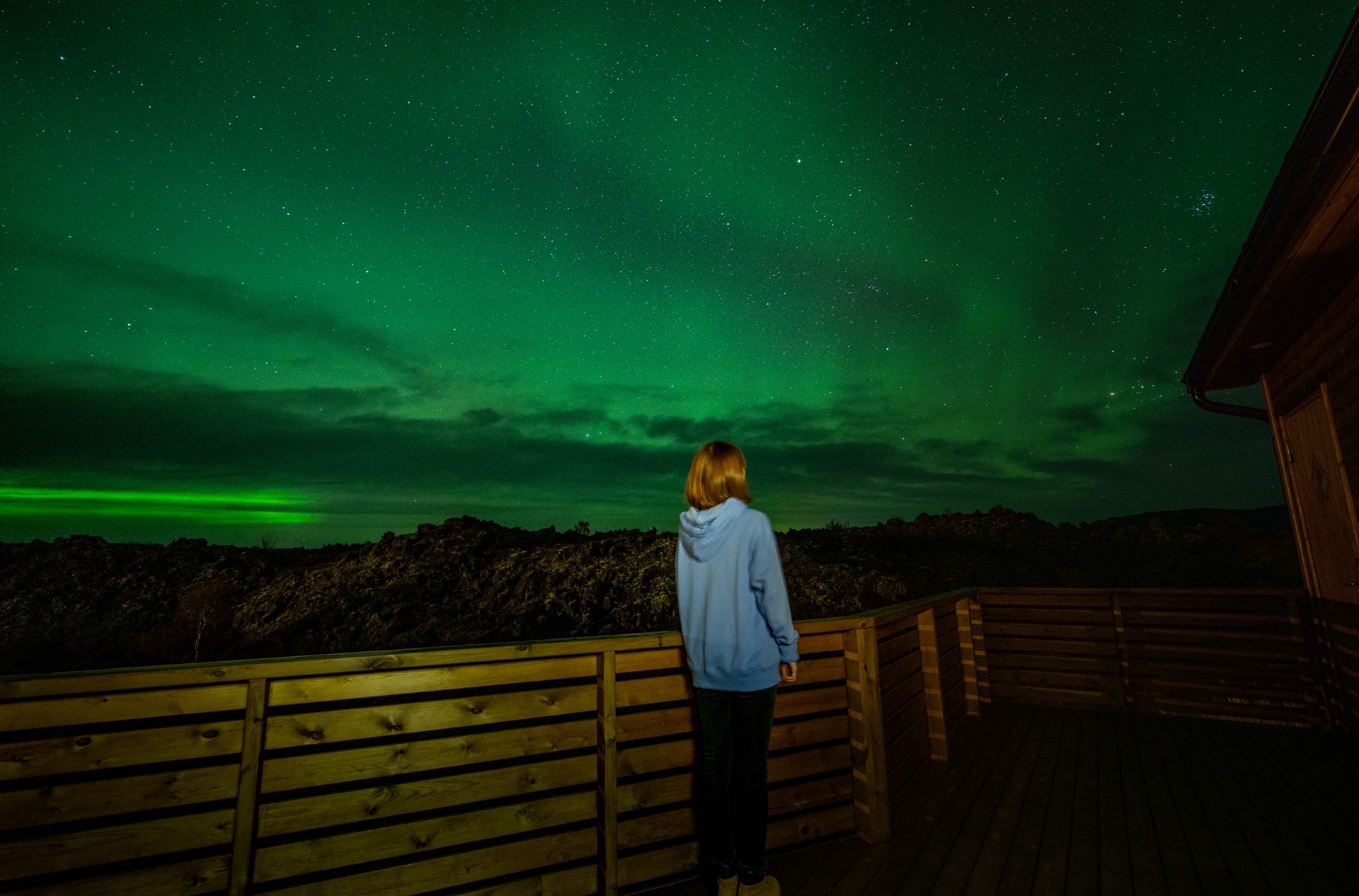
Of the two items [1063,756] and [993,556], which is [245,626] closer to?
[1063,756]

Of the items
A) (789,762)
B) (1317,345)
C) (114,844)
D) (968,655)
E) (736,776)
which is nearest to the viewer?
(114,844)

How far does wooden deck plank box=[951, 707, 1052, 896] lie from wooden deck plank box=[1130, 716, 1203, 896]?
63cm

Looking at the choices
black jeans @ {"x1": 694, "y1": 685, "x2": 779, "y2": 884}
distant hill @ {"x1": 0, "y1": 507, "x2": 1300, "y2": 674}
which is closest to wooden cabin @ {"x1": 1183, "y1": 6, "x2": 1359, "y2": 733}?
black jeans @ {"x1": 694, "y1": 685, "x2": 779, "y2": 884}

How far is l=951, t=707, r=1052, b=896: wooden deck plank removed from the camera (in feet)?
8.37

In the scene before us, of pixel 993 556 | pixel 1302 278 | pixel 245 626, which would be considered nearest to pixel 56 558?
pixel 245 626

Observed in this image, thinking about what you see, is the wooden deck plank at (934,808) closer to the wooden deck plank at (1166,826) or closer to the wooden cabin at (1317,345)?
the wooden deck plank at (1166,826)

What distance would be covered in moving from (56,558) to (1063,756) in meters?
27.7

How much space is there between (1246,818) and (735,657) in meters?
3.41

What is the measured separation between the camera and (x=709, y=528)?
7.38ft

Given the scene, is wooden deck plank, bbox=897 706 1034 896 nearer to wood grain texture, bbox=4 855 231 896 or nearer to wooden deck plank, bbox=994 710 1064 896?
wooden deck plank, bbox=994 710 1064 896

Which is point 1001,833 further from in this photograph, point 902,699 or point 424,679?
point 424,679

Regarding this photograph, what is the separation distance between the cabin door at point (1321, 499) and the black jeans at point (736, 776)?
447 cm

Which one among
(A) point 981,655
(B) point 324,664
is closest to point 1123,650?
(A) point 981,655

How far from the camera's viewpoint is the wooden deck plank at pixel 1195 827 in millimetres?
2529
